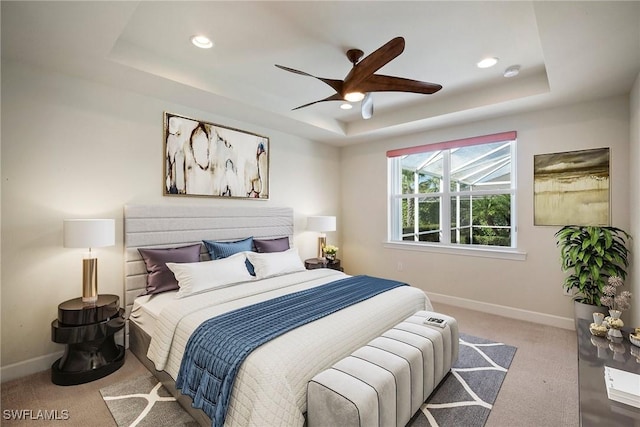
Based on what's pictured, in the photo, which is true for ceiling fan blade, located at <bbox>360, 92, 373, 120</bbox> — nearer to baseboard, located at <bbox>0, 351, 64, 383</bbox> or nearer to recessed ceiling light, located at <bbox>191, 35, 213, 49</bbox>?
recessed ceiling light, located at <bbox>191, 35, 213, 49</bbox>

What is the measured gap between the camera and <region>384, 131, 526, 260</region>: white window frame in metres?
3.79

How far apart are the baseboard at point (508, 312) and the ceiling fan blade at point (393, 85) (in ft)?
9.78

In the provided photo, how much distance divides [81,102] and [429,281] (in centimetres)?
465

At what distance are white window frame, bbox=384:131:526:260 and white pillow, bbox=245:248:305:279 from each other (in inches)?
78.2

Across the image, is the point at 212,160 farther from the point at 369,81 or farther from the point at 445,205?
the point at 445,205

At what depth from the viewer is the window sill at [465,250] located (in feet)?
12.3

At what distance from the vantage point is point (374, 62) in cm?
205

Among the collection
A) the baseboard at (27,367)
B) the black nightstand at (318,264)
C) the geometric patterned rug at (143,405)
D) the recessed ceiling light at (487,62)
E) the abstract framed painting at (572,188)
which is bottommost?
the geometric patterned rug at (143,405)

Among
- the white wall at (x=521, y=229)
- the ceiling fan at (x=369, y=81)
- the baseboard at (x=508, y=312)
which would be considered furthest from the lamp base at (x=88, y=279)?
the baseboard at (x=508, y=312)

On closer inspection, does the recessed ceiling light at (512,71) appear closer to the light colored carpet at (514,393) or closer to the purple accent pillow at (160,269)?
the light colored carpet at (514,393)

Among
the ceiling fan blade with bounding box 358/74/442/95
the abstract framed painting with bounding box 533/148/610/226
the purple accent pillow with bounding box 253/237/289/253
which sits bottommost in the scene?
the purple accent pillow with bounding box 253/237/289/253

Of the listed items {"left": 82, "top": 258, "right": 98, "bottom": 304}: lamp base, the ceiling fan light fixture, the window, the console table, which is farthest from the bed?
the window

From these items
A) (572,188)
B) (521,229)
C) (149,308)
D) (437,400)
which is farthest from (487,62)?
(149,308)

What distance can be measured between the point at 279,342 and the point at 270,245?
2135mm
